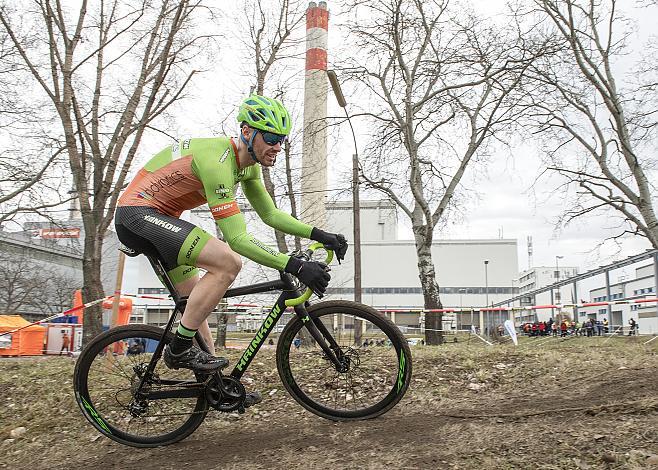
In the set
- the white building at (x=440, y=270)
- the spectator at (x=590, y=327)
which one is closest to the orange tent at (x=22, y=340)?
the spectator at (x=590, y=327)

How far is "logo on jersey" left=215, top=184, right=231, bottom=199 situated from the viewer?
3.61 metres

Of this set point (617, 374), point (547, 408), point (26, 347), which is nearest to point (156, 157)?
point (547, 408)

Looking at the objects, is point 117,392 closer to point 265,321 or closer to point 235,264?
point 265,321

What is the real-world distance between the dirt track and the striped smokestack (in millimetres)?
13754

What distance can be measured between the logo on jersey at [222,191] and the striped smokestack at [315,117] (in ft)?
47.0

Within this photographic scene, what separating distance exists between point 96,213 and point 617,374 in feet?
29.1

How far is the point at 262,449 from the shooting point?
Result: 3.60 meters

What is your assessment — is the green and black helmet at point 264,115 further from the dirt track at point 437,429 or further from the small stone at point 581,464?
the small stone at point 581,464

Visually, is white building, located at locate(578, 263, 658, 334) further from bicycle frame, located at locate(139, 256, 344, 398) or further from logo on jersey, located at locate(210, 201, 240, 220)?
logo on jersey, located at locate(210, 201, 240, 220)

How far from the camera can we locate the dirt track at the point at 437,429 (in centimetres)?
312

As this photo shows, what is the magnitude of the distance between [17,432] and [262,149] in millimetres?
3259

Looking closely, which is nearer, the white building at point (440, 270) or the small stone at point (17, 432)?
the small stone at point (17, 432)

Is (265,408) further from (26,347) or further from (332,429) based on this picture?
(26,347)

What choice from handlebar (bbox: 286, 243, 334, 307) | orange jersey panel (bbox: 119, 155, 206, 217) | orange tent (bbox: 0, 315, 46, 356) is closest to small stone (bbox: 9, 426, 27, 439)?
orange jersey panel (bbox: 119, 155, 206, 217)
